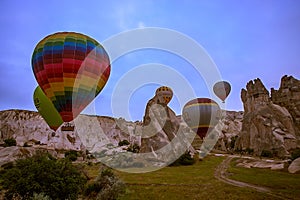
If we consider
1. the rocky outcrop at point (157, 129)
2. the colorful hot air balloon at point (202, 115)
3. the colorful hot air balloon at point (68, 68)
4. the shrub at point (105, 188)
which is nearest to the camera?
the shrub at point (105, 188)

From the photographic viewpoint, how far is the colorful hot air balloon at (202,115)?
64.9 meters

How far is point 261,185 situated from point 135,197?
12.3 metres

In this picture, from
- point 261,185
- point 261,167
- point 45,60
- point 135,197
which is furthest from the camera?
point 261,167

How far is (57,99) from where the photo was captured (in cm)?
3512

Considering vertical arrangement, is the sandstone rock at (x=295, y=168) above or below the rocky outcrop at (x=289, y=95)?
below

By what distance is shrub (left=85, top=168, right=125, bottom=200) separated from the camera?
19.7 meters

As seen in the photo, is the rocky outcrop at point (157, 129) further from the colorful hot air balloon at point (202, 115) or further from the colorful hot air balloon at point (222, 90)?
the colorful hot air balloon at point (222, 90)

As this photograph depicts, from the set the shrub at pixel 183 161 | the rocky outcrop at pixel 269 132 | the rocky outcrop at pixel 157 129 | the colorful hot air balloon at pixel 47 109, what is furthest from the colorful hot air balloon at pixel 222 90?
the colorful hot air balloon at pixel 47 109

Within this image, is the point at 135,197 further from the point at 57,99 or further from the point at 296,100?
the point at 296,100

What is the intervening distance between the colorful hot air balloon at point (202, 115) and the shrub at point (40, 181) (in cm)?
4972

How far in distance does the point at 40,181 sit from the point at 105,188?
5.92m

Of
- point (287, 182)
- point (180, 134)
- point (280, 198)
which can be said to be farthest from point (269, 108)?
point (280, 198)

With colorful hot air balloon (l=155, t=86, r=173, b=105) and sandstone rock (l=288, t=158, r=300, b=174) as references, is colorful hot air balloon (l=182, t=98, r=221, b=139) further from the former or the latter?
sandstone rock (l=288, t=158, r=300, b=174)

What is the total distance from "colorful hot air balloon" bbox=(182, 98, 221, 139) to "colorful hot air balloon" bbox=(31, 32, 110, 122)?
118ft
